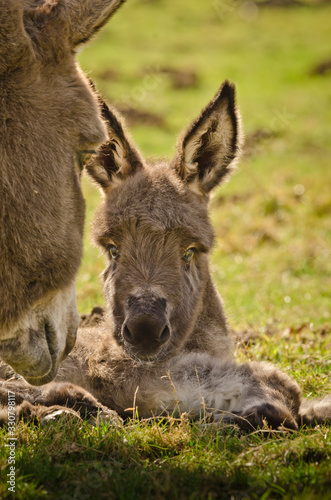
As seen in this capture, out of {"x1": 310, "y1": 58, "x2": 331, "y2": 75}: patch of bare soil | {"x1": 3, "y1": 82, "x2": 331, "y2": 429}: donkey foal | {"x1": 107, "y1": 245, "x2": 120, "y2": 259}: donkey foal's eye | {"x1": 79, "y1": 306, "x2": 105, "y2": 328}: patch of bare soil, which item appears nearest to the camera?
{"x1": 3, "y1": 82, "x2": 331, "y2": 429}: donkey foal

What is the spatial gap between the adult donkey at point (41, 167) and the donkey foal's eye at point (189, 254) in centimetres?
136

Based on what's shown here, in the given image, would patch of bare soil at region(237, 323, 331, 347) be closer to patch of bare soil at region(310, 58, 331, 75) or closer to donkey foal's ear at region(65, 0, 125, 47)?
donkey foal's ear at region(65, 0, 125, 47)

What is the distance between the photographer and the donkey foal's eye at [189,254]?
16.5ft

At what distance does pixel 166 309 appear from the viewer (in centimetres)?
450

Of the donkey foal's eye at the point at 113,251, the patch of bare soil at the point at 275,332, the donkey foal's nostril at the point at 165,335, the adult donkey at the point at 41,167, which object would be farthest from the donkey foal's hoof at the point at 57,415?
the patch of bare soil at the point at 275,332

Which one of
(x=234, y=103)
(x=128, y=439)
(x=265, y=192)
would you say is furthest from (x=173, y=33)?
(x=128, y=439)

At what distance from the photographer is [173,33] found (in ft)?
116

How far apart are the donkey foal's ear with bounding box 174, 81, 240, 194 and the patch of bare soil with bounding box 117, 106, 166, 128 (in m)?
15.7

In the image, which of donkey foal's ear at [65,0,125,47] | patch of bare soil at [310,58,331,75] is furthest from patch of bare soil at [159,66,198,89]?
donkey foal's ear at [65,0,125,47]

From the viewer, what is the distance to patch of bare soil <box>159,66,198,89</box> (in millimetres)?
26344

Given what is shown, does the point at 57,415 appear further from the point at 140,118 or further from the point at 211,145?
the point at 140,118

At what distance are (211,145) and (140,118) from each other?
54.9 ft

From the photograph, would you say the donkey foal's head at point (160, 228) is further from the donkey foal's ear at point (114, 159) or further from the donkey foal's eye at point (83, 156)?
the donkey foal's eye at point (83, 156)

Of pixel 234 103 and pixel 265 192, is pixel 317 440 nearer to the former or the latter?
pixel 234 103
